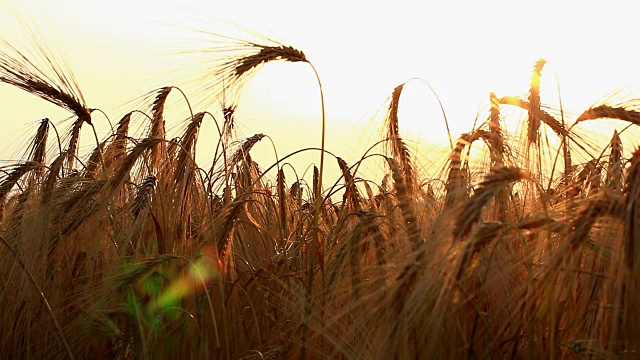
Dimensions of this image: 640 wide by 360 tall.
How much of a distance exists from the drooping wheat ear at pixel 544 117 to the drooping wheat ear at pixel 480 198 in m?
1.35

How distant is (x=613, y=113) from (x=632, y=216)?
0.99 metres

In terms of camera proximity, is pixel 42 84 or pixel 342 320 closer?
pixel 342 320

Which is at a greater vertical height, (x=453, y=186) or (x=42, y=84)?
(x=42, y=84)

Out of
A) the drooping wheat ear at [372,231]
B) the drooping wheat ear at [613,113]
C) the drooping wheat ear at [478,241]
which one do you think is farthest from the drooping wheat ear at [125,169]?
the drooping wheat ear at [613,113]

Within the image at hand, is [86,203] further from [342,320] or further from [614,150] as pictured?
[614,150]

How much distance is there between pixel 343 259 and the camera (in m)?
2.68

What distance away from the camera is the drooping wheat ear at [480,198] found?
5.63ft

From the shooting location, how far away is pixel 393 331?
6.03 ft

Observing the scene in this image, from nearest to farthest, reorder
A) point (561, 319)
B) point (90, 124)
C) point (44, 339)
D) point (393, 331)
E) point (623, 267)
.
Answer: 1. point (623, 267)
2. point (393, 331)
3. point (561, 319)
4. point (44, 339)
5. point (90, 124)

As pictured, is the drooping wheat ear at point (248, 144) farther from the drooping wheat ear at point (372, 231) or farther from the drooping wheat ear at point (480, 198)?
the drooping wheat ear at point (480, 198)

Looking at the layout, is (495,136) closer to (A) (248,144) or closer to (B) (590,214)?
(B) (590,214)

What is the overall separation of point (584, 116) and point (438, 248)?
4.95 feet

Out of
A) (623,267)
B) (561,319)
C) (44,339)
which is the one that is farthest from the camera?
(44,339)

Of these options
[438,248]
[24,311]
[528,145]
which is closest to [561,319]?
[528,145]
